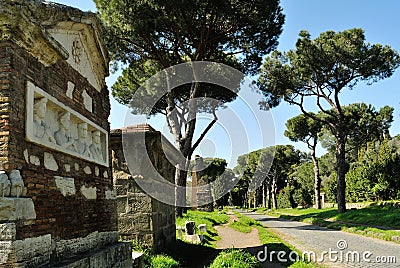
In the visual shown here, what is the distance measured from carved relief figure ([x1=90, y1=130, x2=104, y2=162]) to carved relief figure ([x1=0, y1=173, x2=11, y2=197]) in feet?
7.37

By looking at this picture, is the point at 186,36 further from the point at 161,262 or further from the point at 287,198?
the point at 287,198

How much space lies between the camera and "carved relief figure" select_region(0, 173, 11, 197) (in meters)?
3.24

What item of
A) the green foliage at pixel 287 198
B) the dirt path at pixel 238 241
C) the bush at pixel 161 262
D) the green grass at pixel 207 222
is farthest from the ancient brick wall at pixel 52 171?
the green foliage at pixel 287 198

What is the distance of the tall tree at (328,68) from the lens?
21656 millimetres

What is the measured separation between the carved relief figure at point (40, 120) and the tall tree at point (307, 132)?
3114cm

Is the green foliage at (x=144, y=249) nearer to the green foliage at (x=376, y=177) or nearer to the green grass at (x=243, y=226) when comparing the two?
the green grass at (x=243, y=226)

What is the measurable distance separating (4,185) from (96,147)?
2.56 meters

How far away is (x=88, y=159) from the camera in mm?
5281

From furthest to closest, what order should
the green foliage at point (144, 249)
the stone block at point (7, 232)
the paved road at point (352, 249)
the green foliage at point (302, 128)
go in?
the green foliage at point (302, 128) → the paved road at point (352, 249) → the green foliage at point (144, 249) → the stone block at point (7, 232)

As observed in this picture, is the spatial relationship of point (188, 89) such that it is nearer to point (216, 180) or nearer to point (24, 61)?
point (24, 61)

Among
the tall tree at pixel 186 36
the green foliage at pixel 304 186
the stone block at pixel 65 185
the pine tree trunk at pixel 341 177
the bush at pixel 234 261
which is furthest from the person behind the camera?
the green foliage at pixel 304 186

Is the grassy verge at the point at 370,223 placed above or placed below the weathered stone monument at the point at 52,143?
below

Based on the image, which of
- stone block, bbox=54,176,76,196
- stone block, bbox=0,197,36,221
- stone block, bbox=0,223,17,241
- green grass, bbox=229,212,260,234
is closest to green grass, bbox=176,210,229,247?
green grass, bbox=229,212,260,234

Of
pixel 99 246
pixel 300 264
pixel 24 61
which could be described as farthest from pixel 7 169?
pixel 300 264
